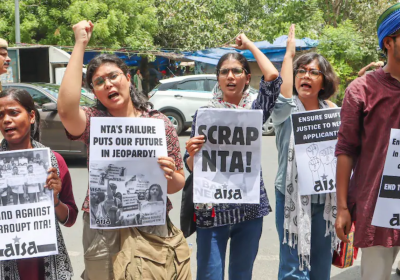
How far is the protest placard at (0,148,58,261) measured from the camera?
8.52ft

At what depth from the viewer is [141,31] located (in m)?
21.9

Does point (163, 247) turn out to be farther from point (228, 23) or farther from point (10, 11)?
point (228, 23)

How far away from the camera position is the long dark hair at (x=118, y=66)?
107 inches

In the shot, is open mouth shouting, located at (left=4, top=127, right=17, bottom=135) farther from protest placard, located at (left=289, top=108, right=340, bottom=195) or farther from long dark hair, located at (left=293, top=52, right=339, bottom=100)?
long dark hair, located at (left=293, top=52, right=339, bottom=100)

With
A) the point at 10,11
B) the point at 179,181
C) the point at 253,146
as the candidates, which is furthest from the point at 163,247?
the point at 10,11

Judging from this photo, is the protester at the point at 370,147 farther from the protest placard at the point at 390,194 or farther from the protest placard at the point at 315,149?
the protest placard at the point at 315,149

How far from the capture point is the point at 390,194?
2.49 metres

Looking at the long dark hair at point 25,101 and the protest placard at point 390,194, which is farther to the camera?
the long dark hair at point 25,101

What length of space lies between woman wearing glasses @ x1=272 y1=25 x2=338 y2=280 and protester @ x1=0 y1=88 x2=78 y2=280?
1.48 metres

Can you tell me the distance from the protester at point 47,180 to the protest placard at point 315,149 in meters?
1.58

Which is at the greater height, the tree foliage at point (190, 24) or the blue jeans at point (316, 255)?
the tree foliage at point (190, 24)

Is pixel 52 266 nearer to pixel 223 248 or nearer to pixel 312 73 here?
pixel 223 248

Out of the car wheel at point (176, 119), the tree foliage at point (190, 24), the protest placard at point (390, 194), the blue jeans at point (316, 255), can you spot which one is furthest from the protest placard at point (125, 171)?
the tree foliage at point (190, 24)

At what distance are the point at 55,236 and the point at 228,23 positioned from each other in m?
24.4
